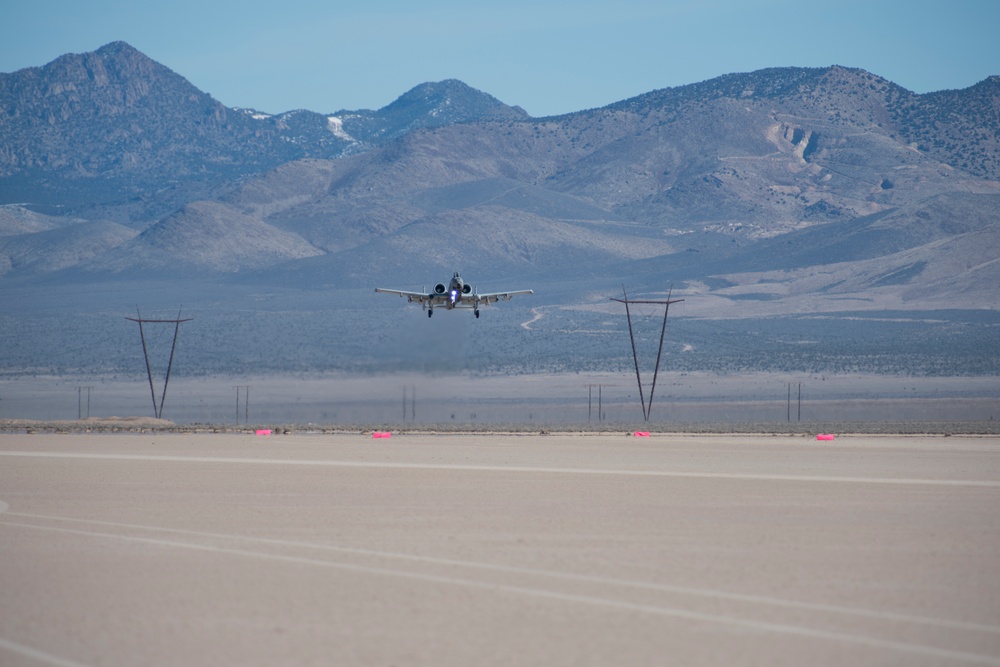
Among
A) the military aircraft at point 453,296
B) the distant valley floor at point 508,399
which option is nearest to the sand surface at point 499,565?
the military aircraft at point 453,296

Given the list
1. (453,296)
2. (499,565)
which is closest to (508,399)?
(453,296)

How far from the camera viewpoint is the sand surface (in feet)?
51.4

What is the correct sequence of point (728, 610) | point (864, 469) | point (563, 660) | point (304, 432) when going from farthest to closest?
1. point (304, 432)
2. point (864, 469)
3. point (728, 610)
4. point (563, 660)

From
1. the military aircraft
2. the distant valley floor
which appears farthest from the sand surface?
the distant valley floor

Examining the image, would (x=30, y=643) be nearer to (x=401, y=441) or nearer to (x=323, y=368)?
(x=401, y=441)

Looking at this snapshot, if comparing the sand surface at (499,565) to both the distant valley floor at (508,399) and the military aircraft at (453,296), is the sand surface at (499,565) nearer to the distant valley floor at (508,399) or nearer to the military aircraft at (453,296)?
the military aircraft at (453,296)

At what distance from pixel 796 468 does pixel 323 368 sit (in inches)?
3141

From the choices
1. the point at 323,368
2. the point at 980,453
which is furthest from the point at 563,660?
the point at 323,368

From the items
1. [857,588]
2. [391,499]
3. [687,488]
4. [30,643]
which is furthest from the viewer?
[687,488]

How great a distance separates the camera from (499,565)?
20938mm

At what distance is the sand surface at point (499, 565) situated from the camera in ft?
51.4

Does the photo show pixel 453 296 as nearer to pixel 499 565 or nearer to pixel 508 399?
pixel 508 399

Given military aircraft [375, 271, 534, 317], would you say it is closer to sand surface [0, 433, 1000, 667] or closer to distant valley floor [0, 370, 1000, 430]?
distant valley floor [0, 370, 1000, 430]

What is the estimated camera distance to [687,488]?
107 ft
